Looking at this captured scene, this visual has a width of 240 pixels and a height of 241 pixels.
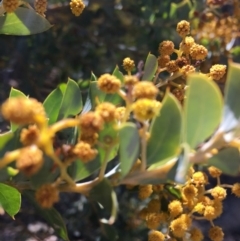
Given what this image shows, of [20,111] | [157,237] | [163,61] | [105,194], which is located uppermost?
[20,111]

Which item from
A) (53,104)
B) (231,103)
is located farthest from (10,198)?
(231,103)

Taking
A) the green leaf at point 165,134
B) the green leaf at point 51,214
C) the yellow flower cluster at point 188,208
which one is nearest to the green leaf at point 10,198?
the green leaf at point 51,214

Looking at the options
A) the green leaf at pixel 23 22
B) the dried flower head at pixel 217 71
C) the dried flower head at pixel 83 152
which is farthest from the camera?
the green leaf at pixel 23 22

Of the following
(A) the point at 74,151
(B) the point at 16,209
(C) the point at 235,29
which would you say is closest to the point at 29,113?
(A) the point at 74,151

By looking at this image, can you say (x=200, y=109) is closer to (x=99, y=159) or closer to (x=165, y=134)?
(x=165, y=134)

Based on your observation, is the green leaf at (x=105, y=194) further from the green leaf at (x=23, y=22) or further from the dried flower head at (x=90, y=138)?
the green leaf at (x=23, y=22)

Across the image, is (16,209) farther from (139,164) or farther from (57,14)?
(57,14)
